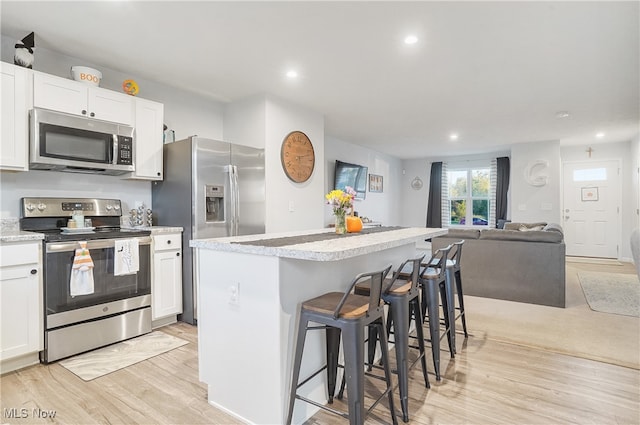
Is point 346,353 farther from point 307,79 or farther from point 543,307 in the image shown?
point 543,307

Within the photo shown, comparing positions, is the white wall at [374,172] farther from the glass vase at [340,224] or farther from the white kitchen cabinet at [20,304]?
the white kitchen cabinet at [20,304]

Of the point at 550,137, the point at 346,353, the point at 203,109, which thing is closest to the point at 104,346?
the point at 346,353

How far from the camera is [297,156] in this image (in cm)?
442

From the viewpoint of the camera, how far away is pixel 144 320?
311 cm

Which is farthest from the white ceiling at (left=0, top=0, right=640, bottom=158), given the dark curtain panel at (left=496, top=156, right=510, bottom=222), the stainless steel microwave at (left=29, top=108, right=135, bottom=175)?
the dark curtain panel at (left=496, top=156, right=510, bottom=222)

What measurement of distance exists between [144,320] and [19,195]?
145 cm

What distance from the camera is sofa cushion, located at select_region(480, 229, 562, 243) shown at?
413 cm

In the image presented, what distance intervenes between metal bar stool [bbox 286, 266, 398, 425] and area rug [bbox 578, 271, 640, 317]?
3652mm

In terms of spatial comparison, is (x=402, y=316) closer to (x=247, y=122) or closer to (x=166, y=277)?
(x=166, y=277)

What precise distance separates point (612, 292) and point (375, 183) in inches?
183

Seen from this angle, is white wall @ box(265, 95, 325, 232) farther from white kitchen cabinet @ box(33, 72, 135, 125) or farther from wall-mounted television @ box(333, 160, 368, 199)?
wall-mounted television @ box(333, 160, 368, 199)

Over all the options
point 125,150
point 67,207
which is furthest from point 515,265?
point 67,207

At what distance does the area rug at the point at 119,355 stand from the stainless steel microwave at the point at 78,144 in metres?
1.54

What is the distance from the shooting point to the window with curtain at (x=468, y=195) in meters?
8.45
